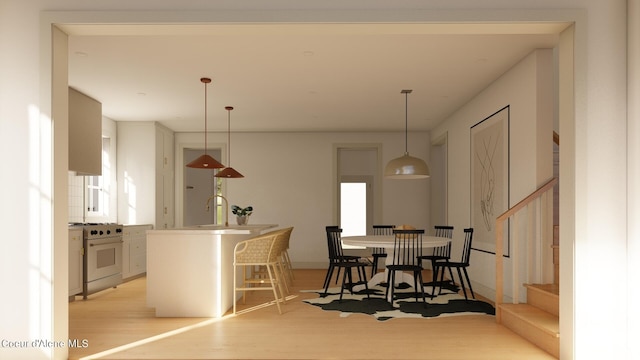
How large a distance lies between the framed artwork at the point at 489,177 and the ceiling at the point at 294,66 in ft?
1.80

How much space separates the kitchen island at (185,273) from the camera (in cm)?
509

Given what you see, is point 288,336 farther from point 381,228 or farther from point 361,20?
point 381,228

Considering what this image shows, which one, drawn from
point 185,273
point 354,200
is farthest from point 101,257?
point 354,200

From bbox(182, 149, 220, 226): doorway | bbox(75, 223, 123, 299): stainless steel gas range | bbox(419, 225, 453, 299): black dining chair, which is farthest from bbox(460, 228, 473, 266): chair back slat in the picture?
bbox(182, 149, 220, 226): doorway

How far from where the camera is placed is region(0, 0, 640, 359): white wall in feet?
11.1

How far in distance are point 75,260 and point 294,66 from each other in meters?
3.52

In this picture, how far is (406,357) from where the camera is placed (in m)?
A: 3.68

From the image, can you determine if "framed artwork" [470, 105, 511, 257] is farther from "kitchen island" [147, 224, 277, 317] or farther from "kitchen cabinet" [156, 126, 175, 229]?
"kitchen cabinet" [156, 126, 175, 229]

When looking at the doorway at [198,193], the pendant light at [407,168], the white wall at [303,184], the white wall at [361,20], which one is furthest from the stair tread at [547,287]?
the doorway at [198,193]

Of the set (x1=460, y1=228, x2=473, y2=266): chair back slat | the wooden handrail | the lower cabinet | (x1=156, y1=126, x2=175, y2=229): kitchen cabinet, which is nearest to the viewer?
the wooden handrail

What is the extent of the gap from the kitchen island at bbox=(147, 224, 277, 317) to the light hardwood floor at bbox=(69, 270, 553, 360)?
0.14 m

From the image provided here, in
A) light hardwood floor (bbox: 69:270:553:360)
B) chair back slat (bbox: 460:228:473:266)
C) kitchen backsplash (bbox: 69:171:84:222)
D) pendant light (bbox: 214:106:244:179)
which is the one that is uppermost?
pendant light (bbox: 214:106:244:179)

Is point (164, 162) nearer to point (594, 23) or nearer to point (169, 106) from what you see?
point (169, 106)

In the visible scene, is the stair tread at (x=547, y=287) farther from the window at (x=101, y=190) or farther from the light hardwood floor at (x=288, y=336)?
the window at (x=101, y=190)
